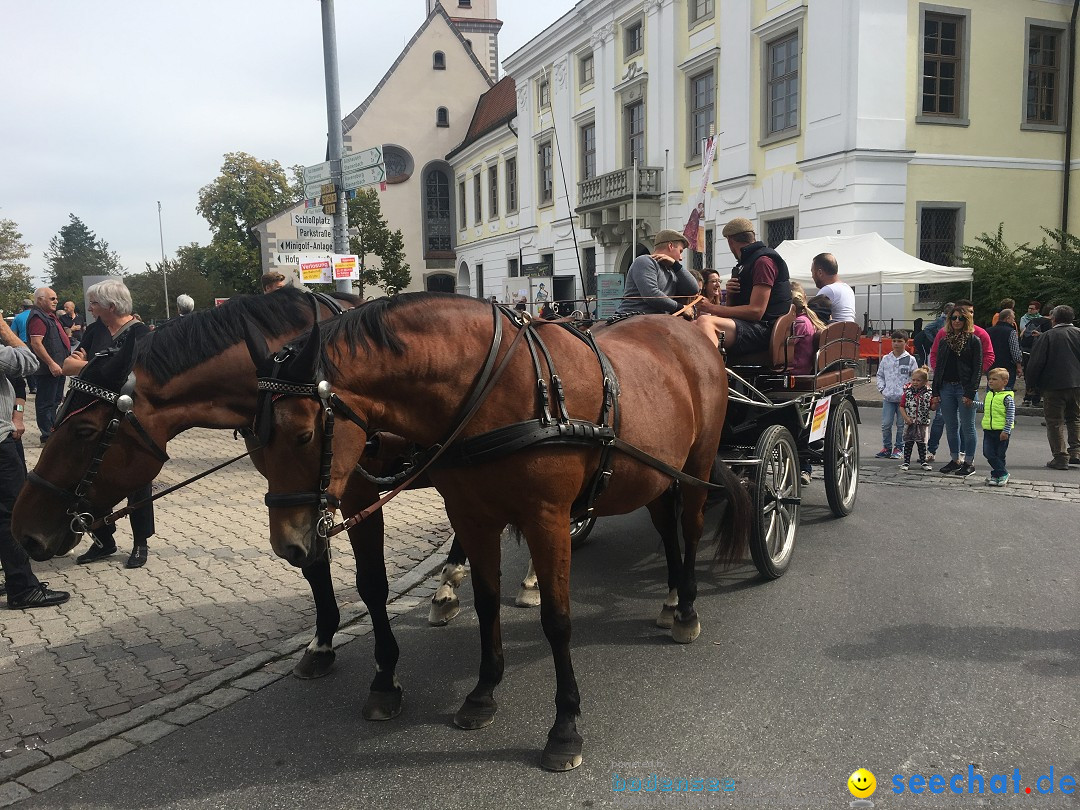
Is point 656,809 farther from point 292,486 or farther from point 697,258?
point 697,258

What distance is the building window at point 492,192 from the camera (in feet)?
129

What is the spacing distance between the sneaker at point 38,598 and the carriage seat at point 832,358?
16.6 ft

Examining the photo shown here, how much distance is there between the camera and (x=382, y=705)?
11.4 ft

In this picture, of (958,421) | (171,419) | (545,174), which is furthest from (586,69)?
(171,419)

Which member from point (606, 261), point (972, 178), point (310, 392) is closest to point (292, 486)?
point (310, 392)

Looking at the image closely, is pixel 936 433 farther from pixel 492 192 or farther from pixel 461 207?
pixel 461 207

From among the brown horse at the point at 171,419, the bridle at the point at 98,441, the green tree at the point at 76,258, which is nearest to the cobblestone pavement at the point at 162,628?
the brown horse at the point at 171,419

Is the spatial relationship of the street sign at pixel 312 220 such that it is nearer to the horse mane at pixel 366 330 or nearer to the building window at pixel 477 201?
the horse mane at pixel 366 330

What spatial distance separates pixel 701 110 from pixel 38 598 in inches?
862

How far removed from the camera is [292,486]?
267 centimetres

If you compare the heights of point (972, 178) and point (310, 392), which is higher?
point (972, 178)

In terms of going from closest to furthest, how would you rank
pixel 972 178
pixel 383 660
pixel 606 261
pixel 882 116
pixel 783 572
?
pixel 383 660 < pixel 783 572 < pixel 882 116 < pixel 972 178 < pixel 606 261

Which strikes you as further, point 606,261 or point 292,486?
point 606,261

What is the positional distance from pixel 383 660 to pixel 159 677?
1.22 metres
